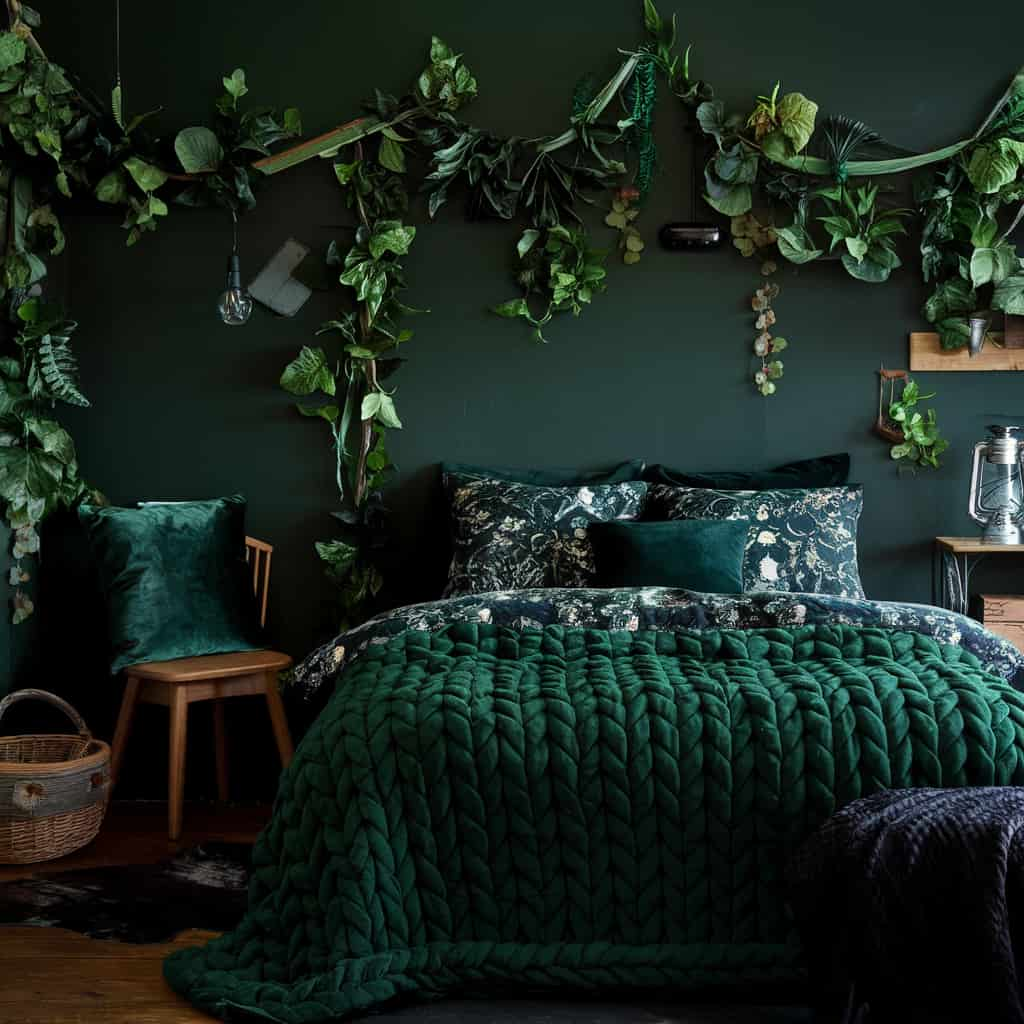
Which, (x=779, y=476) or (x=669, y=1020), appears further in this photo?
(x=779, y=476)

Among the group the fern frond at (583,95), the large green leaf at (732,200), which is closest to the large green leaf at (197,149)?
the fern frond at (583,95)

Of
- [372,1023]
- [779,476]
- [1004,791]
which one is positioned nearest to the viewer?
[1004,791]

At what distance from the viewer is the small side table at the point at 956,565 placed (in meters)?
3.71

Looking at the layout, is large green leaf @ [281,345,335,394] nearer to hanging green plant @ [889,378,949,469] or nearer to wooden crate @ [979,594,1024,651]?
hanging green plant @ [889,378,949,469]

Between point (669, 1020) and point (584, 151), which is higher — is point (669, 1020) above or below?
below

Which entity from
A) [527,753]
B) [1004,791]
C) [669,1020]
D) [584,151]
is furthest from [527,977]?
[584,151]

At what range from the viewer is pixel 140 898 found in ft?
9.44

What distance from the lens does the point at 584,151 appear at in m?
3.93

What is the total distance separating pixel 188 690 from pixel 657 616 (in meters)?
1.46

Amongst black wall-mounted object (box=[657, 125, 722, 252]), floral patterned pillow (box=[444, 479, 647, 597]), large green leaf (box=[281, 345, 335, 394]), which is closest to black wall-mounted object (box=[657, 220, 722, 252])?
black wall-mounted object (box=[657, 125, 722, 252])

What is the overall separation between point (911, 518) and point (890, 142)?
1253 millimetres

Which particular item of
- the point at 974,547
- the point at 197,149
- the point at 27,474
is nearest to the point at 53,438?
the point at 27,474

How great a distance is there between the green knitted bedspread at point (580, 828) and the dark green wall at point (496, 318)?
1.82 metres

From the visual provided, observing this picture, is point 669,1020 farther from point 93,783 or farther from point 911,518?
point 911,518
